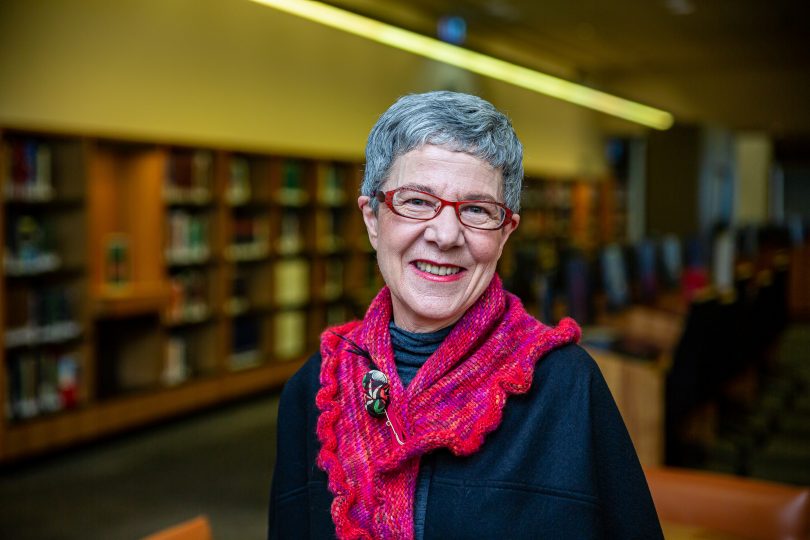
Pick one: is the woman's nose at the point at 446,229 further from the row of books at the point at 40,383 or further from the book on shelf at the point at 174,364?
the book on shelf at the point at 174,364

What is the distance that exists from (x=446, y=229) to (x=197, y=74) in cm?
580

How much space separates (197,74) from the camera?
261 inches

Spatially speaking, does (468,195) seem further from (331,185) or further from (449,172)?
(331,185)

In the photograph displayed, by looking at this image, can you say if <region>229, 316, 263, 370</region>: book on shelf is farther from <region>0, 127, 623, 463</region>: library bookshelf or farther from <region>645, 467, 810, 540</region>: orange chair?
<region>645, 467, 810, 540</region>: orange chair

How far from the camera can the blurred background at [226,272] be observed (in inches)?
188

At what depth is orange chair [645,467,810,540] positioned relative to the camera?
2.08m

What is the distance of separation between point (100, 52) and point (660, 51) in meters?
8.48

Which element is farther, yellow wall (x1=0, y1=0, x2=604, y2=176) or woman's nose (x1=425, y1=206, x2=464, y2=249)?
yellow wall (x1=0, y1=0, x2=604, y2=176)

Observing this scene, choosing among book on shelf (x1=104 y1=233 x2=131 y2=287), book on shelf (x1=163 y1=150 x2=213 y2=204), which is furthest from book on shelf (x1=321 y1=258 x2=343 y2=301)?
book on shelf (x1=104 y1=233 x2=131 y2=287)

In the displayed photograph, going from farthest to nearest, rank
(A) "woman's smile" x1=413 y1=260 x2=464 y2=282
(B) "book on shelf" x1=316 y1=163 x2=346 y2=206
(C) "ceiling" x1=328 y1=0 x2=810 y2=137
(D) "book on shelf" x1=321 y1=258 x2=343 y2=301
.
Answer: (C) "ceiling" x1=328 y1=0 x2=810 y2=137, (D) "book on shelf" x1=321 y1=258 x2=343 y2=301, (B) "book on shelf" x1=316 y1=163 x2=346 y2=206, (A) "woman's smile" x1=413 y1=260 x2=464 y2=282

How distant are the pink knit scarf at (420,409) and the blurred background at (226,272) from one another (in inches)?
119

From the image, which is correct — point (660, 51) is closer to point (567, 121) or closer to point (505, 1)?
point (567, 121)

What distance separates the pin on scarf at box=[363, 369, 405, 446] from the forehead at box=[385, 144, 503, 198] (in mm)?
282

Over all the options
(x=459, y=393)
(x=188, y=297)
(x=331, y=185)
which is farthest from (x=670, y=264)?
(x=459, y=393)
